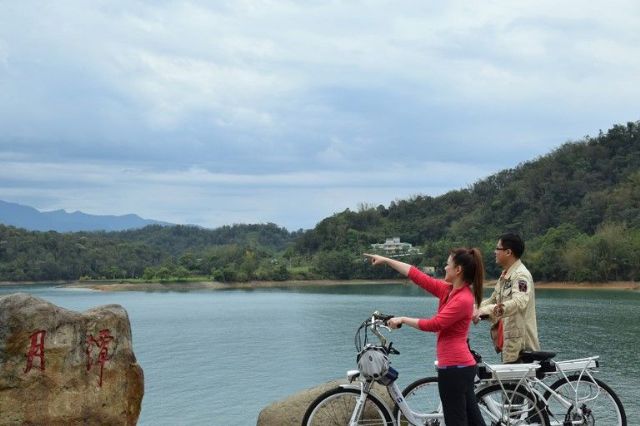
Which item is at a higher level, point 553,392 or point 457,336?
point 457,336

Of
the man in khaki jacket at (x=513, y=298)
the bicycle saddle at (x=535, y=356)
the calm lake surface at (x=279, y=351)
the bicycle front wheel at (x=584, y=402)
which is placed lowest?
the calm lake surface at (x=279, y=351)

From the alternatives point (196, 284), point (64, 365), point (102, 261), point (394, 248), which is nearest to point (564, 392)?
point (64, 365)

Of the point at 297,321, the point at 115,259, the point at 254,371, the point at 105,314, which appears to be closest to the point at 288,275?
the point at 115,259

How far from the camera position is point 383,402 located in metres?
5.00

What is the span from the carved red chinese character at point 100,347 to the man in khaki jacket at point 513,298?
10.2 feet

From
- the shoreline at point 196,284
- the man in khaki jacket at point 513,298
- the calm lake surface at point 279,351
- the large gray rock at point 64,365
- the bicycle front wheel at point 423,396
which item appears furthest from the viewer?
the shoreline at point 196,284

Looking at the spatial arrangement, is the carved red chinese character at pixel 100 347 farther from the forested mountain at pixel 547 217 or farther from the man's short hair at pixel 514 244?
the forested mountain at pixel 547 217

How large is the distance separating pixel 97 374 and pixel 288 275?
96.2 m

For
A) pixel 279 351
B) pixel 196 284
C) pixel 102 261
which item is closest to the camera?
pixel 279 351

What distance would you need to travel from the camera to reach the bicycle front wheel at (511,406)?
536cm

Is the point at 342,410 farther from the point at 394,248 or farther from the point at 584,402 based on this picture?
the point at 394,248

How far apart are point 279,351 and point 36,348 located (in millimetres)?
23606

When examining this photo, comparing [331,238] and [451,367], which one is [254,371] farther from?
[331,238]

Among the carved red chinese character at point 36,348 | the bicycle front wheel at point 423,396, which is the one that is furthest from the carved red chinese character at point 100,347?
the bicycle front wheel at point 423,396
